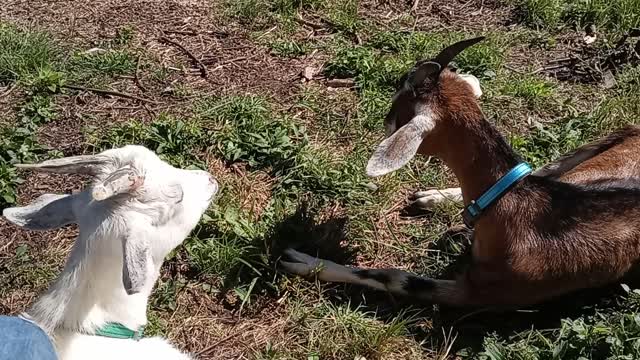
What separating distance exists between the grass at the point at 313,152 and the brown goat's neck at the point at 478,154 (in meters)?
0.50

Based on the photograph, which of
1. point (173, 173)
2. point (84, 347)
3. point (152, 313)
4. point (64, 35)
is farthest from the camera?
point (64, 35)

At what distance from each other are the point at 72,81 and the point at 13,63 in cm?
40

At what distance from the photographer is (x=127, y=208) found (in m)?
3.23

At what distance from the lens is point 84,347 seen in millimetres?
3254

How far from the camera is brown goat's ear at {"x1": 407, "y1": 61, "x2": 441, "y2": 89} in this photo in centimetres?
440

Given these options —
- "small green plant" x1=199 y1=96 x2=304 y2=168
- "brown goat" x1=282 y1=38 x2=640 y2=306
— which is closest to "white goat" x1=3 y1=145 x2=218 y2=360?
"brown goat" x1=282 y1=38 x2=640 y2=306

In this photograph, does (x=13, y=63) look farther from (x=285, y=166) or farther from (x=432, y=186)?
(x=432, y=186)

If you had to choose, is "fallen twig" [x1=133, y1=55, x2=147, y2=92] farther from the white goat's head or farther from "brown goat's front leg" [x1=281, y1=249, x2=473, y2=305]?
the white goat's head

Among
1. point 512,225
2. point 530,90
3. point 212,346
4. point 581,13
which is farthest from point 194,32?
point 512,225

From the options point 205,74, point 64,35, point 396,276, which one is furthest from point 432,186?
point 64,35

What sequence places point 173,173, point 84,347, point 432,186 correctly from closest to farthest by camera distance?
point 84,347 < point 173,173 < point 432,186

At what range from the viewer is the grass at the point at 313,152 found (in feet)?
13.9

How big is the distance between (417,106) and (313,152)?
0.96 metres

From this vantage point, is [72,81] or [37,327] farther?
[72,81]
